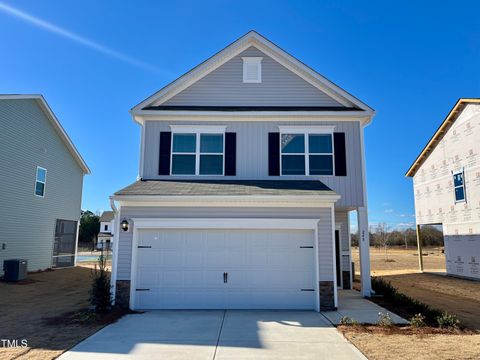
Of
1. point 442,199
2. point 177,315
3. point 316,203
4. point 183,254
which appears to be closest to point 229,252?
point 183,254

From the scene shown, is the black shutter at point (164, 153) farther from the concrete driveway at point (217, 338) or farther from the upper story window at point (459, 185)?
the upper story window at point (459, 185)

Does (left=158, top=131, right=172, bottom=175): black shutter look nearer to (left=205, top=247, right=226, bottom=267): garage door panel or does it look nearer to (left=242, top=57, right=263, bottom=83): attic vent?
(left=242, top=57, right=263, bottom=83): attic vent

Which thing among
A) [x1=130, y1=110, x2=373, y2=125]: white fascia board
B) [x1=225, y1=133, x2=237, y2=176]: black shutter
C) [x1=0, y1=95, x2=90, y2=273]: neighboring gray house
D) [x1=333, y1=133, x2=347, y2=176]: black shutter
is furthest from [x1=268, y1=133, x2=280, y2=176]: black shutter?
[x1=0, y1=95, x2=90, y2=273]: neighboring gray house

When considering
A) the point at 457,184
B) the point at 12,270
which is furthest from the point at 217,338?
the point at 457,184

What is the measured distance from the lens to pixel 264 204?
35.0 ft

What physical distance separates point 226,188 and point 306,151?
3.52 metres

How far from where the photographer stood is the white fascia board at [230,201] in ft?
34.4

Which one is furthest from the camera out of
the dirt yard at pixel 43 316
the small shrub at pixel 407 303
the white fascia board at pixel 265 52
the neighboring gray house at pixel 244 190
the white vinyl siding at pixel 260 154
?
the white fascia board at pixel 265 52

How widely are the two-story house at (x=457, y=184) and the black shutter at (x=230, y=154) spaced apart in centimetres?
1266

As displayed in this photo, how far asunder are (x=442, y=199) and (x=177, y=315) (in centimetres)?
1834

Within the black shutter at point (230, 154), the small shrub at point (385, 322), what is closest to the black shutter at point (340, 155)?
the black shutter at point (230, 154)

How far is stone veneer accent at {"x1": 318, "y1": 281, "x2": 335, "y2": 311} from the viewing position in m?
10.2

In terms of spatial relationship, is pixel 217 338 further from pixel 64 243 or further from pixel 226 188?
pixel 64 243

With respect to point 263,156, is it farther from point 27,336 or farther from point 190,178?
point 27,336
